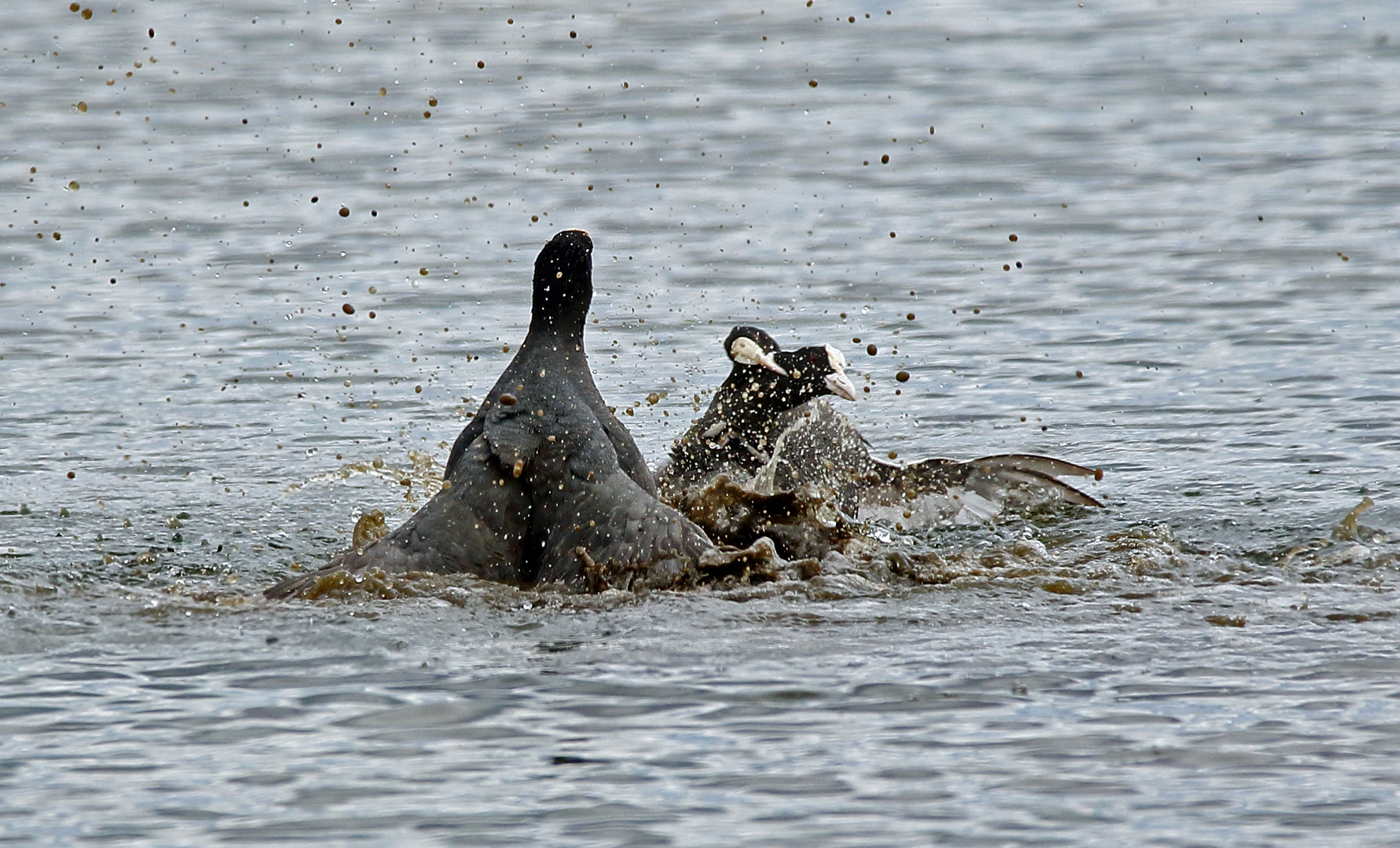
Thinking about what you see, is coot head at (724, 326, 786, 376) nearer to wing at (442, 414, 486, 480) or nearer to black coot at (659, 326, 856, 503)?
black coot at (659, 326, 856, 503)

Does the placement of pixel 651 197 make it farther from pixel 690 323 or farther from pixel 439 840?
pixel 439 840

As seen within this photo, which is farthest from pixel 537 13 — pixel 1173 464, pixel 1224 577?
pixel 1224 577

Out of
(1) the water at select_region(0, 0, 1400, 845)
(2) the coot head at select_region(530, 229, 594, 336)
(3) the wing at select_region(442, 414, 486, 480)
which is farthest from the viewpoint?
(2) the coot head at select_region(530, 229, 594, 336)

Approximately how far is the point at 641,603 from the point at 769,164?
864 cm

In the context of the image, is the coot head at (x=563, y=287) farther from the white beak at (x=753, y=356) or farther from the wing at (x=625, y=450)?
the white beak at (x=753, y=356)

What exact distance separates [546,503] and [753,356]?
2111 mm

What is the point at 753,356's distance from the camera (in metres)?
8.51

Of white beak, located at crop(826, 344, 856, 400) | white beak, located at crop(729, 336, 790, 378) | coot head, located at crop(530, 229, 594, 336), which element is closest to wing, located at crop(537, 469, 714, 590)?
coot head, located at crop(530, 229, 594, 336)

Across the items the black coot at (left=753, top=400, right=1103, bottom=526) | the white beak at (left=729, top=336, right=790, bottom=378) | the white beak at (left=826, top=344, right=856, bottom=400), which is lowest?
the black coot at (left=753, top=400, right=1103, bottom=526)

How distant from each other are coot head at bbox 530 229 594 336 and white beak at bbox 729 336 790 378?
1.43 metres

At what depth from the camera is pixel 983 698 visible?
17.6 feet

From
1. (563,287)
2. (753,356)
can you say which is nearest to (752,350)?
(753,356)

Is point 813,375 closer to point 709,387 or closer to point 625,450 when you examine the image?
point 709,387

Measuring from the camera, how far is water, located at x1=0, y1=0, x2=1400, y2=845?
491cm
